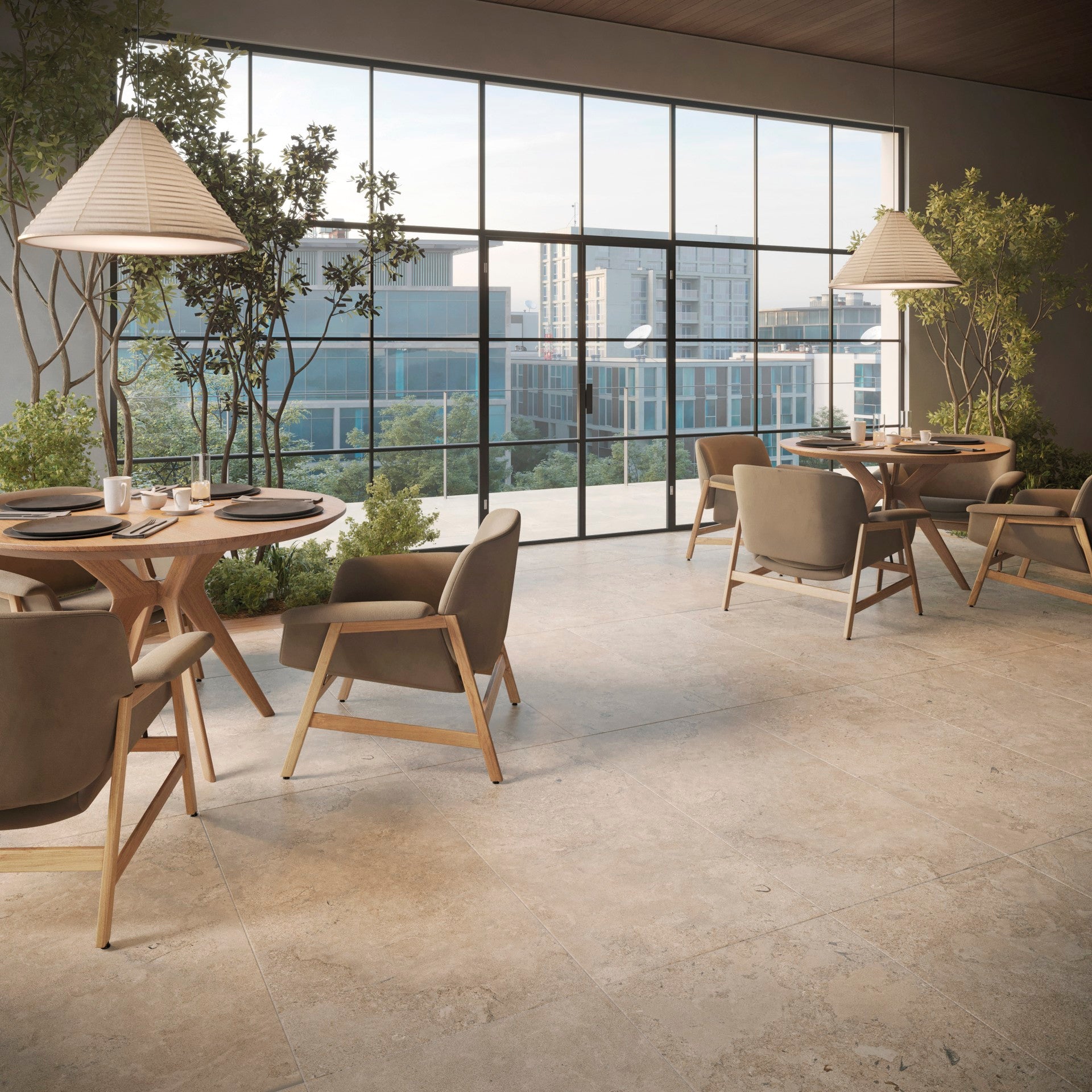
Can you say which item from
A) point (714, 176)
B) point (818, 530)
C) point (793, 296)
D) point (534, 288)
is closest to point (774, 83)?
point (714, 176)

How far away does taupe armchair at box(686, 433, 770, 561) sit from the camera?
611 centimetres

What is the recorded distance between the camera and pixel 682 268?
24.9 feet

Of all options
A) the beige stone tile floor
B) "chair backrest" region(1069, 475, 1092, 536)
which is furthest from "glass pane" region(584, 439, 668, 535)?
the beige stone tile floor

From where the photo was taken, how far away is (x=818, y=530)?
4688 millimetres

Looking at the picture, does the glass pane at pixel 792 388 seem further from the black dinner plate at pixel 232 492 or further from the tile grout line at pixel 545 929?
the tile grout line at pixel 545 929

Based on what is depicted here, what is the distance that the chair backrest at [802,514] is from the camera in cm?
463

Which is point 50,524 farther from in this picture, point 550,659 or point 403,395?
point 403,395

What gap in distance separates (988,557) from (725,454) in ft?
5.77

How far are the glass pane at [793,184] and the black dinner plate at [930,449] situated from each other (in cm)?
286

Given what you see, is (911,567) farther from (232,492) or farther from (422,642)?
(232,492)

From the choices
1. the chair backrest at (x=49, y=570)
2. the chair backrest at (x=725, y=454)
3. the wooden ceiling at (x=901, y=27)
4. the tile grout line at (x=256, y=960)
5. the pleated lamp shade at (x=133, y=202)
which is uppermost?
the wooden ceiling at (x=901, y=27)

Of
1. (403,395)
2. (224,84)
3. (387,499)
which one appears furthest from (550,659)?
(224,84)

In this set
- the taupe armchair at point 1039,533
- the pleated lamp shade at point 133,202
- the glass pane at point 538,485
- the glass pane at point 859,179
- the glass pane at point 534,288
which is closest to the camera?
the pleated lamp shade at point 133,202

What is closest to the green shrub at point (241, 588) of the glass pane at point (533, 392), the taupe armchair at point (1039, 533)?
the glass pane at point (533, 392)
